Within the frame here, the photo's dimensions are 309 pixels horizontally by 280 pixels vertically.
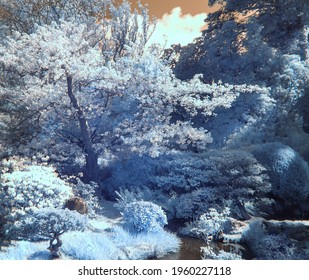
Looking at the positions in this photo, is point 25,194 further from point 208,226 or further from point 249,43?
point 249,43

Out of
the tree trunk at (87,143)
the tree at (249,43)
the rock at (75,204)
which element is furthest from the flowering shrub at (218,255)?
the tree at (249,43)

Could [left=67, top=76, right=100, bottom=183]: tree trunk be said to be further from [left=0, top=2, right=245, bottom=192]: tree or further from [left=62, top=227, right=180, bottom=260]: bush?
[left=62, top=227, right=180, bottom=260]: bush

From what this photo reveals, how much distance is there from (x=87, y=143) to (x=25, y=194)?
2757 mm

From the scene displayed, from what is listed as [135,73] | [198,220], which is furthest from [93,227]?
[135,73]

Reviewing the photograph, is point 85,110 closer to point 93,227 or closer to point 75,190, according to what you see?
point 75,190

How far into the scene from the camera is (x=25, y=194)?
17.8 ft

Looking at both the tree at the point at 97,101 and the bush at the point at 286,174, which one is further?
the bush at the point at 286,174

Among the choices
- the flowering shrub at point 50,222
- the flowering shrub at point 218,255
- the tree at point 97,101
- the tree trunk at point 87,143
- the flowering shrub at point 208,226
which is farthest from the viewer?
the tree trunk at point 87,143

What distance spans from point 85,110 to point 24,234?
4.03 metres

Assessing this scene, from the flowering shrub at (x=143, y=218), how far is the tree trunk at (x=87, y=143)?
2.14 metres

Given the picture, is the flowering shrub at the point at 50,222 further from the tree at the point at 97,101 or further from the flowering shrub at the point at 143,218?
the tree at the point at 97,101

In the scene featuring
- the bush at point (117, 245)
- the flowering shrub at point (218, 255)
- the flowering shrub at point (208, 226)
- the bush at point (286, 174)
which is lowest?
the flowering shrub at point (218, 255)

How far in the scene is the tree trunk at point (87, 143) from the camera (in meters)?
7.63

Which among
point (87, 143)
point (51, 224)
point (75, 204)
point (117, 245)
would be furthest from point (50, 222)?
point (87, 143)
